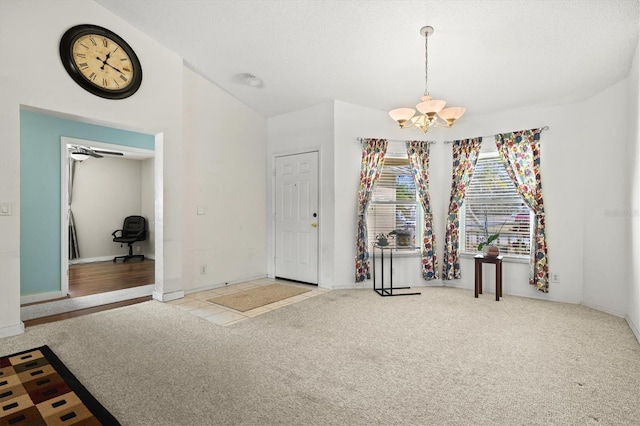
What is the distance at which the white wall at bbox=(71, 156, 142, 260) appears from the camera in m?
7.00

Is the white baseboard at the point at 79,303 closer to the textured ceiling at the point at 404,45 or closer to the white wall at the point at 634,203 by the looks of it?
the textured ceiling at the point at 404,45

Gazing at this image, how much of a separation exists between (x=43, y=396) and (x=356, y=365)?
2.06m

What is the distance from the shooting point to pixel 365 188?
15.9ft

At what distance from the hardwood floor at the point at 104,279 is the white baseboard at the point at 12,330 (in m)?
0.24

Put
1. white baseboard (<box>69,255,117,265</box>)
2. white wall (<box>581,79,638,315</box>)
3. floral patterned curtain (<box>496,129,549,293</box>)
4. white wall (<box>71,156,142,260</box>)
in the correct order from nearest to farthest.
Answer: white wall (<box>581,79,638,315</box>), floral patterned curtain (<box>496,129,549,293</box>), white baseboard (<box>69,255,117,265</box>), white wall (<box>71,156,142,260</box>)

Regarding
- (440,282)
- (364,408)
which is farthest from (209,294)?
(440,282)

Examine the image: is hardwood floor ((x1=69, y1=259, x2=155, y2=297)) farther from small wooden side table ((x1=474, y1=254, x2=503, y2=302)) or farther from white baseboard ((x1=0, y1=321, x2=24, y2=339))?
small wooden side table ((x1=474, y1=254, x2=503, y2=302))

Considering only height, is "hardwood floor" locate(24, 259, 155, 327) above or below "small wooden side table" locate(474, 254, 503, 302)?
below

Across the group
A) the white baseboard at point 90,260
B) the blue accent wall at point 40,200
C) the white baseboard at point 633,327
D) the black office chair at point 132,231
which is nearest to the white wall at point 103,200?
the white baseboard at point 90,260

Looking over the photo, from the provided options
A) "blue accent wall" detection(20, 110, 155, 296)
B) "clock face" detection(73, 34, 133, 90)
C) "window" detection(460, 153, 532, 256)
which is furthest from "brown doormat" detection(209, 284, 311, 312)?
"clock face" detection(73, 34, 133, 90)

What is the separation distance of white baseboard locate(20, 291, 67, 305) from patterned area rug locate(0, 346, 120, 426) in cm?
194

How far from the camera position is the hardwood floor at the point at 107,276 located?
4797 millimetres

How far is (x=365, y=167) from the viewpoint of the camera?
4855mm

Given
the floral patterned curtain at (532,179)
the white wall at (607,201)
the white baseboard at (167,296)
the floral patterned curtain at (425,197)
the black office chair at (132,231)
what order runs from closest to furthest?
the white wall at (607,201) → the white baseboard at (167,296) → the floral patterned curtain at (532,179) → the floral patterned curtain at (425,197) → the black office chair at (132,231)
